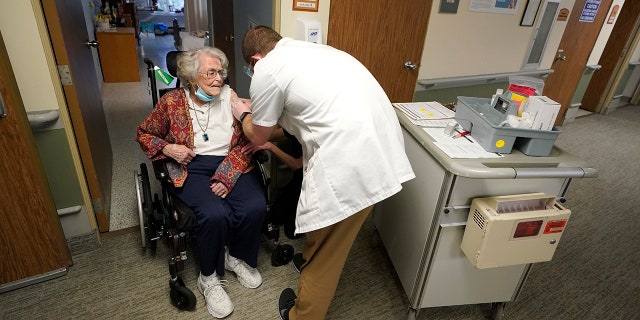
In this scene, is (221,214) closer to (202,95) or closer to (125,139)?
A: (202,95)

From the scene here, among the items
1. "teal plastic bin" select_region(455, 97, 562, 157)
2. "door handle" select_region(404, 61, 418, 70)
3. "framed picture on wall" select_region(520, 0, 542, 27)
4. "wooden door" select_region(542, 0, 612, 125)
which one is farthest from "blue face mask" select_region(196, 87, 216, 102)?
"wooden door" select_region(542, 0, 612, 125)

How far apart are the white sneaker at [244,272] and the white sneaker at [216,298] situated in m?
0.11

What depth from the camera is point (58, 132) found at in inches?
66.6

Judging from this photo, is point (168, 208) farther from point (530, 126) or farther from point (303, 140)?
point (530, 126)

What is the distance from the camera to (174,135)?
1716 millimetres

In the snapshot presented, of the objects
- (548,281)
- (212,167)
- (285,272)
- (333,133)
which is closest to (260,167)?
(212,167)

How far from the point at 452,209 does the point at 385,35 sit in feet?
4.65

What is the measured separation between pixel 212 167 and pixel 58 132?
74 centimetres

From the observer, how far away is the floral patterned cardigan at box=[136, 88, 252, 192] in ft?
5.43

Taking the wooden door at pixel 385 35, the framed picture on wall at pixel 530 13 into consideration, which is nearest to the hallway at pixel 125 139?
the wooden door at pixel 385 35

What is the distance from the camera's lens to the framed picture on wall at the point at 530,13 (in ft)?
9.53

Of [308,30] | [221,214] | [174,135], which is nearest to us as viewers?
[221,214]

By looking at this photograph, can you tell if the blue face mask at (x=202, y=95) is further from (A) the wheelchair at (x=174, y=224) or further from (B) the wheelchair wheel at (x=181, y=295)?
(B) the wheelchair wheel at (x=181, y=295)

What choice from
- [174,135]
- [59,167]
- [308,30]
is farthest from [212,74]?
[59,167]
